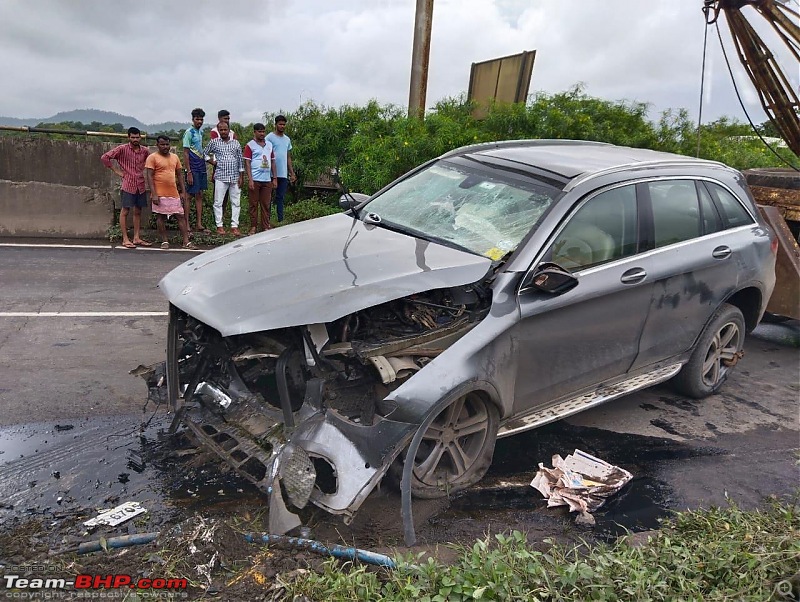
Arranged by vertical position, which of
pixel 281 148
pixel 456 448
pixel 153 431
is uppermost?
pixel 281 148

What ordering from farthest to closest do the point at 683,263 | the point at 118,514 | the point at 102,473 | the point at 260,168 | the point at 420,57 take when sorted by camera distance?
the point at 420,57, the point at 260,168, the point at 683,263, the point at 102,473, the point at 118,514

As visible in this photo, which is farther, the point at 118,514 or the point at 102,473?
the point at 102,473

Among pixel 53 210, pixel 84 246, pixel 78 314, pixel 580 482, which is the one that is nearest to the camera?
pixel 580 482

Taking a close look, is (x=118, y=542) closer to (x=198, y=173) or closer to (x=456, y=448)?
(x=456, y=448)

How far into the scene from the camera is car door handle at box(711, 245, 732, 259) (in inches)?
191

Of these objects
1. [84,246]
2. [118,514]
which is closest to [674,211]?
[118,514]

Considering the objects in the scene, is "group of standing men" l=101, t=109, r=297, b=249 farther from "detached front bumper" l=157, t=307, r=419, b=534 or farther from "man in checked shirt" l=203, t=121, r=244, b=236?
"detached front bumper" l=157, t=307, r=419, b=534

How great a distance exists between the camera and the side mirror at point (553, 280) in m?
3.68

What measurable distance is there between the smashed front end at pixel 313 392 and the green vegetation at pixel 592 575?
447mm

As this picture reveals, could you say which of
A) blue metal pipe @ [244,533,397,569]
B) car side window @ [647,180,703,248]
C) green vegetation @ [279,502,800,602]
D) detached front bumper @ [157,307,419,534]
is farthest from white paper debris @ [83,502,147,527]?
car side window @ [647,180,703,248]

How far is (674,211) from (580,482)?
207cm

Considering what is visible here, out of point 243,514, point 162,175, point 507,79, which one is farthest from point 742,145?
point 243,514

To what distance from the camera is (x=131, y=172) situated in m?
9.43

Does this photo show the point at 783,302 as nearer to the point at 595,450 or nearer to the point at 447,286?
the point at 595,450
